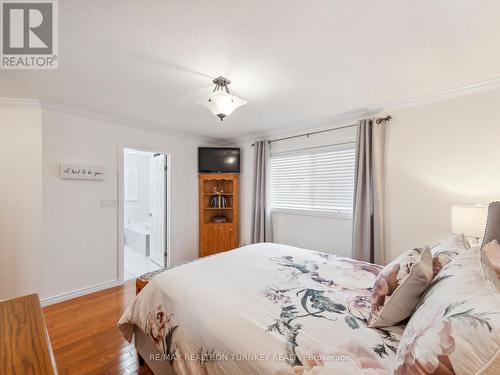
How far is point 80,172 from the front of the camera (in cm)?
282

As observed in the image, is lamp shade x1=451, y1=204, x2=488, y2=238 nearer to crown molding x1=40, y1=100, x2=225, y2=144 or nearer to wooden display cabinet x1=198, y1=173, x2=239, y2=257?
wooden display cabinet x1=198, y1=173, x2=239, y2=257

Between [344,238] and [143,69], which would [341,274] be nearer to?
[344,238]

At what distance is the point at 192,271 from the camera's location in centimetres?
174

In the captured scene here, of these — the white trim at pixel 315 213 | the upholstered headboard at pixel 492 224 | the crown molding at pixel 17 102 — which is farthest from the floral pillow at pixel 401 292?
the crown molding at pixel 17 102

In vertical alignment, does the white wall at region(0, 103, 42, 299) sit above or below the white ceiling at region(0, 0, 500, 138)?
below

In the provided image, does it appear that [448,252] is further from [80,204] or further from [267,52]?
[80,204]

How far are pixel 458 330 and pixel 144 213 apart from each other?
6406 millimetres

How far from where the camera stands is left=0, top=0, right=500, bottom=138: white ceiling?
4.13 feet

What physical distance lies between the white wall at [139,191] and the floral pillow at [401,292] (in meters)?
5.88

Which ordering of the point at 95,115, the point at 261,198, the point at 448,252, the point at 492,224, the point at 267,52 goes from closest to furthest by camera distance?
the point at 448,252 → the point at 267,52 → the point at 492,224 → the point at 95,115 → the point at 261,198

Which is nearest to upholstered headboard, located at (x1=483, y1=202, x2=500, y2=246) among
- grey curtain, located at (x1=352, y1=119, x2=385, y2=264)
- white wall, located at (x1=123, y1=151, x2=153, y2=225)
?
grey curtain, located at (x1=352, y1=119, x2=385, y2=264)

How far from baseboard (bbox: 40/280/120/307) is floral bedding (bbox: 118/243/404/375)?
67.3 inches

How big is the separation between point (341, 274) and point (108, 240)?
303cm

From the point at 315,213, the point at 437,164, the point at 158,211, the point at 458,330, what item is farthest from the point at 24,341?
the point at 158,211
